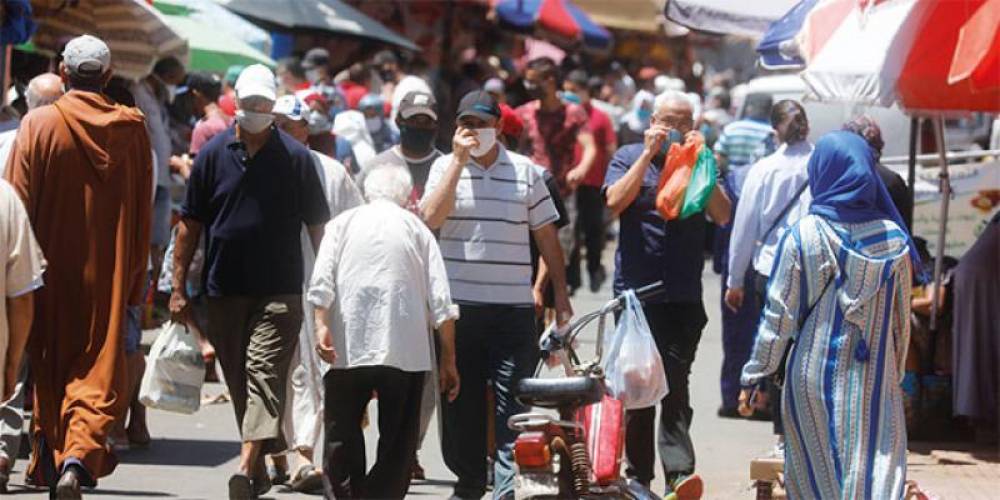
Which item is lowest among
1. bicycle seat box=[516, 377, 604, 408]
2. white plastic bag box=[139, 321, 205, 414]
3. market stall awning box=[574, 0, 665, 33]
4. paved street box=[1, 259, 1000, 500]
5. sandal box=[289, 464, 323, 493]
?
paved street box=[1, 259, 1000, 500]

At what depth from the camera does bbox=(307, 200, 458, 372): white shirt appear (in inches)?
336

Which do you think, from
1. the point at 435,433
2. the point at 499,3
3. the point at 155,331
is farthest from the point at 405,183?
the point at 499,3

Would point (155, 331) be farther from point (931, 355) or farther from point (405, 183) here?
point (405, 183)

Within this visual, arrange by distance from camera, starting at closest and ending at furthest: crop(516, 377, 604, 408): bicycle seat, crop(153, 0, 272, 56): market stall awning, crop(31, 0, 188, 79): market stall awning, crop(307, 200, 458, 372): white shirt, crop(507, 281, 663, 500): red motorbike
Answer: crop(507, 281, 663, 500): red motorbike, crop(516, 377, 604, 408): bicycle seat, crop(307, 200, 458, 372): white shirt, crop(31, 0, 188, 79): market stall awning, crop(153, 0, 272, 56): market stall awning

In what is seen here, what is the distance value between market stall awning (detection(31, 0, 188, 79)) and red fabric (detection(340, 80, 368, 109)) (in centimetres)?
602

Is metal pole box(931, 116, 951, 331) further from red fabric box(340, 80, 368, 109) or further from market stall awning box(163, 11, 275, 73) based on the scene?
red fabric box(340, 80, 368, 109)

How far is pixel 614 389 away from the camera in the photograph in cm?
876

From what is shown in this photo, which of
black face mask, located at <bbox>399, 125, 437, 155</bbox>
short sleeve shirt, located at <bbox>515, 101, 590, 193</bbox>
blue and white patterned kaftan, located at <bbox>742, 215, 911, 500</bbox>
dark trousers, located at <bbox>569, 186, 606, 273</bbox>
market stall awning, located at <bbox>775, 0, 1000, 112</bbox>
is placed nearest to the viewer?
blue and white patterned kaftan, located at <bbox>742, 215, 911, 500</bbox>

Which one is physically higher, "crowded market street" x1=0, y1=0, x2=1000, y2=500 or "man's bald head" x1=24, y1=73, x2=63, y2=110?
"man's bald head" x1=24, y1=73, x2=63, y2=110

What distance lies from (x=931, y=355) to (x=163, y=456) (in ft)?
14.5

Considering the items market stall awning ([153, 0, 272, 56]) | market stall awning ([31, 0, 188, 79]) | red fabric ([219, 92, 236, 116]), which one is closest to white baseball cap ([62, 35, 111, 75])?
market stall awning ([31, 0, 188, 79])

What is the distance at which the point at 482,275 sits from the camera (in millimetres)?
9445

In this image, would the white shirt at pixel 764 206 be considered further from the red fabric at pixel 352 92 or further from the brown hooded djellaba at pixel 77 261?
the red fabric at pixel 352 92

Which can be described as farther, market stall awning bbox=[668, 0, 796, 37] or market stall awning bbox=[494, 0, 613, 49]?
market stall awning bbox=[494, 0, 613, 49]
